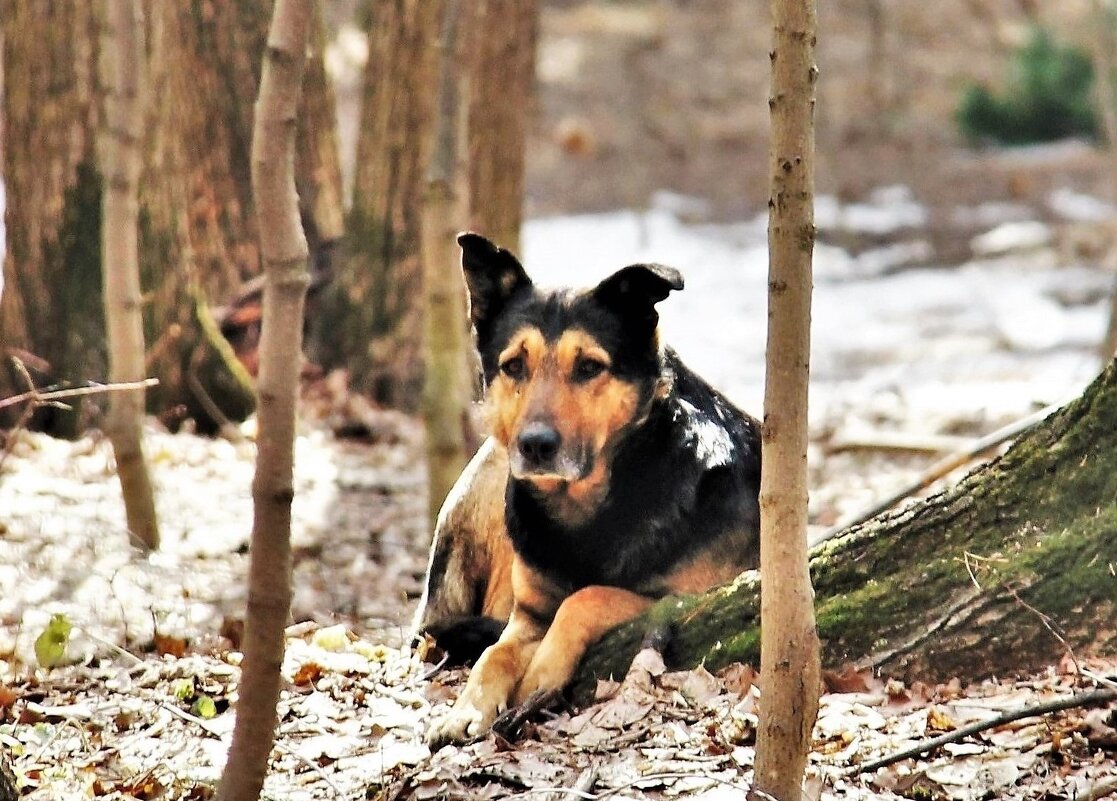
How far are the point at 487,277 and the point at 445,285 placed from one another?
2.09 meters

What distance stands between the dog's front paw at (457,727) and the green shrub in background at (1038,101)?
22.1m

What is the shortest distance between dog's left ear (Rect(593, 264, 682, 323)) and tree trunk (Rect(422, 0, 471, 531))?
235 cm

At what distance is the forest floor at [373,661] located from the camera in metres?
3.98

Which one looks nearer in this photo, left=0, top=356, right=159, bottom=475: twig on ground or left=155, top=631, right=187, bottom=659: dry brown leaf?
left=0, top=356, right=159, bottom=475: twig on ground

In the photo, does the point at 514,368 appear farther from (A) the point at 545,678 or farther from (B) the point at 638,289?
(A) the point at 545,678

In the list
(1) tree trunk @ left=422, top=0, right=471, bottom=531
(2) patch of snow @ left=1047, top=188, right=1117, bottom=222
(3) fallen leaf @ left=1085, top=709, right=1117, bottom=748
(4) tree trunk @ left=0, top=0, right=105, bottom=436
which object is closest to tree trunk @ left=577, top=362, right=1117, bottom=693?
(3) fallen leaf @ left=1085, top=709, right=1117, bottom=748

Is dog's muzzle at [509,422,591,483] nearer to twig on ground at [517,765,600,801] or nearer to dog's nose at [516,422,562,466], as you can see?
dog's nose at [516,422,562,466]

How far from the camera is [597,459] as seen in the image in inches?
210

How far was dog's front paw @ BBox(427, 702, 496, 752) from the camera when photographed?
449 cm

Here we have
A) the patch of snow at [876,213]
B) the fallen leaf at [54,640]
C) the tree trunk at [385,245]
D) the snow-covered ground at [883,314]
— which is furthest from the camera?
the patch of snow at [876,213]

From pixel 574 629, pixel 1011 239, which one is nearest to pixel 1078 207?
pixel 1011 239

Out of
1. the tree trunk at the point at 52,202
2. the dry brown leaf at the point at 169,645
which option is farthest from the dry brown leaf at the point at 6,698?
the tree trunk at the point at 52,202

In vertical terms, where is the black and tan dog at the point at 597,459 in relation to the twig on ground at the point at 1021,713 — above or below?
above

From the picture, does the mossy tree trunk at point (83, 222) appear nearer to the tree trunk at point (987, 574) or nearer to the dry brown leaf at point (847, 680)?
the tree trunk at point (987, 574)
